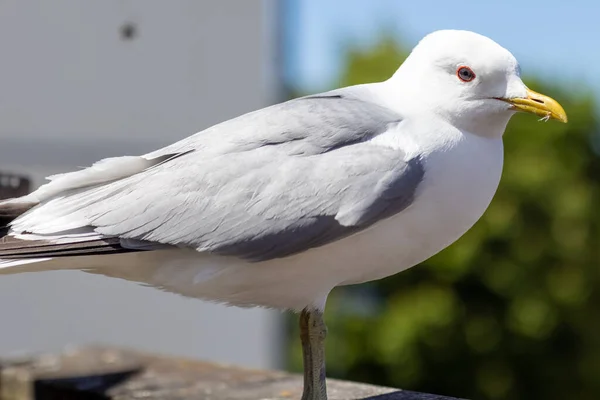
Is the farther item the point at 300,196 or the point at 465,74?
the point at 465,74

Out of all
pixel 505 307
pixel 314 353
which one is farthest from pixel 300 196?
pixel 505 307

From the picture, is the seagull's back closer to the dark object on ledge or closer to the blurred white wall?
the dark object on ledge

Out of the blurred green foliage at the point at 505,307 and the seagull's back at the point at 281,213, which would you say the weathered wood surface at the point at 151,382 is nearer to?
the seagull's back at the point at 281,213

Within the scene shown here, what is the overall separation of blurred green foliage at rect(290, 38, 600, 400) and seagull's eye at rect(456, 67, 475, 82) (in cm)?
822

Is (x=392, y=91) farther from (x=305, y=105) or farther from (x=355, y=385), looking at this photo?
(x=355, y=385)

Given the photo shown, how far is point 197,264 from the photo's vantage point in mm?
2207

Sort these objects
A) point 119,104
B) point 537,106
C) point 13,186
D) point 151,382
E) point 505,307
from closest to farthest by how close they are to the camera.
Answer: point 537,106
point 13,186
point 151,382
point 119,104
point 505,307

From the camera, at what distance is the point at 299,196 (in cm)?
217

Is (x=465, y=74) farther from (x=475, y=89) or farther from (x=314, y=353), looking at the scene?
(x=314, y=353)

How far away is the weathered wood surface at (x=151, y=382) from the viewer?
9.50 ft

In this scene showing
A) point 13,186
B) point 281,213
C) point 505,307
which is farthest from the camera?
point 505,307

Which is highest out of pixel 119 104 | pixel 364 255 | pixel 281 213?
pixel 119 104

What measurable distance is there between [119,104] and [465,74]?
3.77 meters

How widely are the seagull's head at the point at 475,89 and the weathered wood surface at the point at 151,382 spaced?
825 mm
